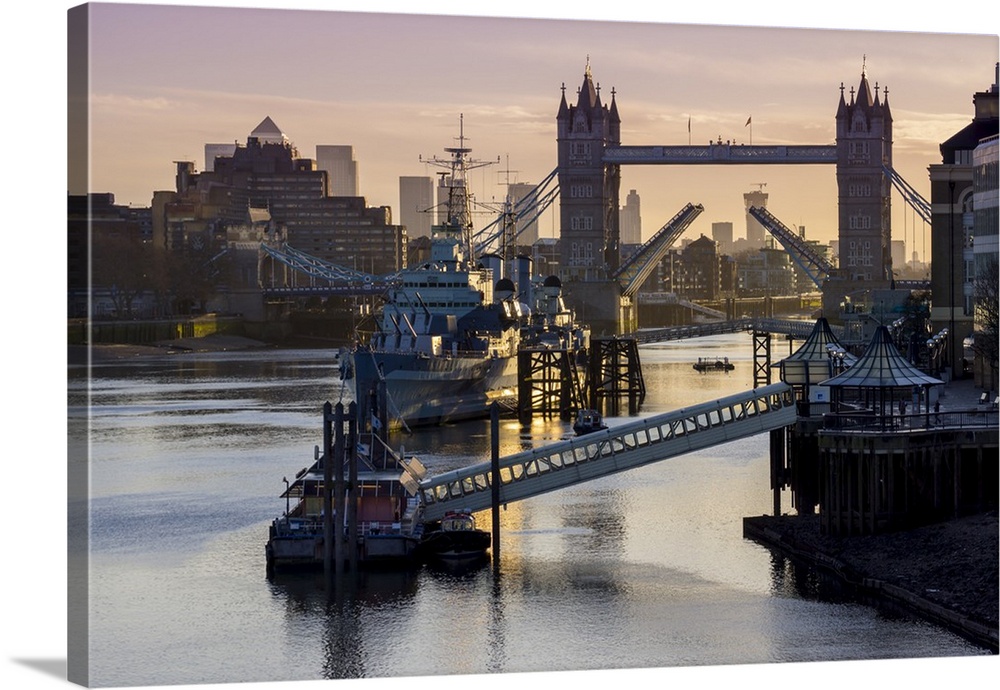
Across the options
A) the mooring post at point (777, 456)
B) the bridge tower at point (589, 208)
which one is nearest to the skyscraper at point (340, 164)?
the bridge tower at point (589, 208)

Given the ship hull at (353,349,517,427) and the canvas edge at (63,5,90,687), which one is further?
the ship hull at (353,349,517,427)

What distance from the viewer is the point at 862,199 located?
100 m

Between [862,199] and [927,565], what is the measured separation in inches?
3232

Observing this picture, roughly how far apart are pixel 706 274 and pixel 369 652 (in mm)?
113026

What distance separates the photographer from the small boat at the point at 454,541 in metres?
22.1

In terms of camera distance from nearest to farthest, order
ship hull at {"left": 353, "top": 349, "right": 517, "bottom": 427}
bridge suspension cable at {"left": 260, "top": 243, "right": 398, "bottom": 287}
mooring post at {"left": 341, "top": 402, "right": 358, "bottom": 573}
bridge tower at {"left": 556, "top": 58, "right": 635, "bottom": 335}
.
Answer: mooring post at {"left": 341, "top": 402, "right": 358, "bottom": 573} < ship hull at {"left": 353, "top": 349, "right": 517, "bottom": 427} < bridge tower at {"left": 556, "top": 58, "right": 635, "bottom": 335} < bridge suspension cable at {"left": 260, "top": 243, "right": 398, "bottom": 287}

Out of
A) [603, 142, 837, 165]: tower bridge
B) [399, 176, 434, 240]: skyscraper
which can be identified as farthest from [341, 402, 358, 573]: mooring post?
[603, 142, 837, 165]: tower bridge

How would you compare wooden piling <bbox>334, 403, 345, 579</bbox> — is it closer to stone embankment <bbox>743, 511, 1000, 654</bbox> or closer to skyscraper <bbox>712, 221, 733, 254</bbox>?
stone embankment <bbox>743, 511, 1000, 654</bbox>

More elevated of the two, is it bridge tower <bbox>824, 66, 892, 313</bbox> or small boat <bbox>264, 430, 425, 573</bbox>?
bridge tower <bbox>824, 66, 892, 313</bbox>

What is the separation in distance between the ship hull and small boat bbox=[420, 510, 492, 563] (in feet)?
59.5

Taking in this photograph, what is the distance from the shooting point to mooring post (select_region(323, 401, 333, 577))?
2108 centimetres

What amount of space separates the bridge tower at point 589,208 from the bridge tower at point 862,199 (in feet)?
36.5

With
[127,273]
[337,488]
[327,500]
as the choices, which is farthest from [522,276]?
[327,500]

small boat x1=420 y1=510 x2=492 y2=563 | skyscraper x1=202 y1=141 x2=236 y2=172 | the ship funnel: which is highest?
skyscraper x1=202 y1=141 x2=236 y2=172
